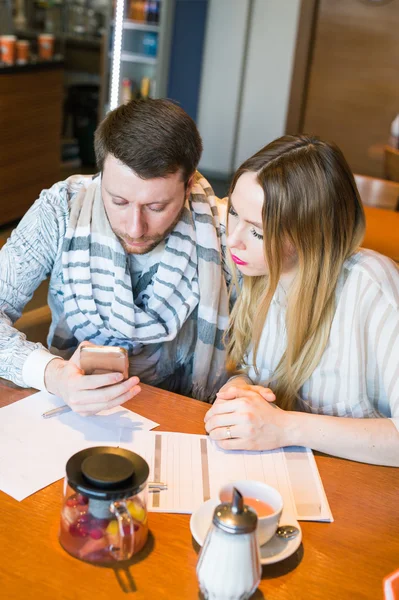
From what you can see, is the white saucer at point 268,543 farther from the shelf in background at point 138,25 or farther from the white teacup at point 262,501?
the shelf in background at point 138,25

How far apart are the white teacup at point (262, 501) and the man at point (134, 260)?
1.88ft

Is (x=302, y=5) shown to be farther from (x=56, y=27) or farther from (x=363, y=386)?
(x=363, y=386)

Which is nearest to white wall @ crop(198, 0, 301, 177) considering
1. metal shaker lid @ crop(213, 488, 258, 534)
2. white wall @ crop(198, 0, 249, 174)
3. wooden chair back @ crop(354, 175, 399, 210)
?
white wall @ crop(198, 0, 249, 174)

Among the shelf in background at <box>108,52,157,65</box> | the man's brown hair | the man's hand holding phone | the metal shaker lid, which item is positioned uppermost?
the man's brown hair

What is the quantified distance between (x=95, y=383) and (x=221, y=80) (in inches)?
236

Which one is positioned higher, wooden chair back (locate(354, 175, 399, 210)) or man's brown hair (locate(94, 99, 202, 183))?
man's brown hair (locate(94, 99, 202, 183))

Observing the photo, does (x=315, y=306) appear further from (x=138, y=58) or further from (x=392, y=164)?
(x=138, y=58)

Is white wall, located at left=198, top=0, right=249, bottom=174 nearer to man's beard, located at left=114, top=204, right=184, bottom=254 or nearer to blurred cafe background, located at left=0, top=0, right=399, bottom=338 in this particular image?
blurred cafe background, located at left=0, top=0, right=399, bottom=338

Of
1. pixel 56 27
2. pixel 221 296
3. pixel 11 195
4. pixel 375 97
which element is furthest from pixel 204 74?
pixel 221 296

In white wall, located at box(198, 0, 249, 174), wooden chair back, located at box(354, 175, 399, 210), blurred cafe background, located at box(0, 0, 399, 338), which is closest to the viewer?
wooden chair back, located at box(354, 175, 399, 210)

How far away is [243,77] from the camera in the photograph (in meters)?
6.80

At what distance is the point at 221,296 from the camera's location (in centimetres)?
188

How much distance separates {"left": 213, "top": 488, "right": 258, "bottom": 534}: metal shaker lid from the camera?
881mm

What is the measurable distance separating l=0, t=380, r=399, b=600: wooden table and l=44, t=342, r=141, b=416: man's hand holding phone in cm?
20
